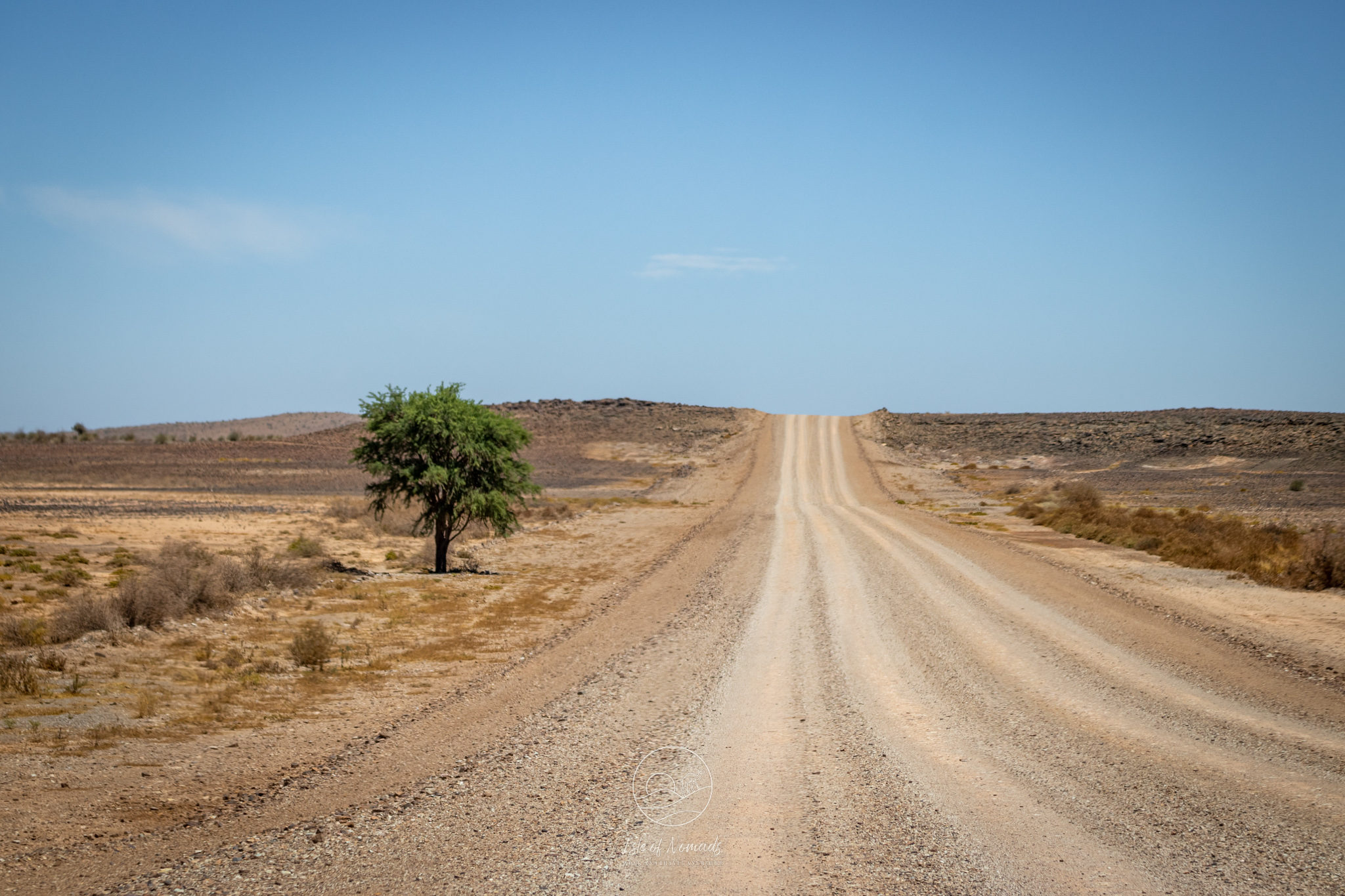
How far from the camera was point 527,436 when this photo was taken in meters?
27.6

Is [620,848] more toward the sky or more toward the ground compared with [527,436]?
more toward the ground

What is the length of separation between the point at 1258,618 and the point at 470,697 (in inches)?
633

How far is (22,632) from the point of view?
46.2 ft

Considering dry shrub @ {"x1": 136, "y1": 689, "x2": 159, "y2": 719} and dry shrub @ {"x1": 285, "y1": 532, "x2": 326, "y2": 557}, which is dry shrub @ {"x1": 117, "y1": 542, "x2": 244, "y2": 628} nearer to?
dry shrub @ {"x1": 136, "y1": 689, "x2": 159, "y2": 719}

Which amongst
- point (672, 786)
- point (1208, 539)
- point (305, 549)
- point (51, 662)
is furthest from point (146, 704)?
point (1208, 539)

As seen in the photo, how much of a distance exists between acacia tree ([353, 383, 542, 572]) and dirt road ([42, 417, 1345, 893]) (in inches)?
416

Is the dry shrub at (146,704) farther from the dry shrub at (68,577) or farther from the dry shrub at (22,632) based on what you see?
the dry shrub at (68,577)

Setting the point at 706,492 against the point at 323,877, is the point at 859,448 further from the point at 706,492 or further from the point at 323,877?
the point at 323,877

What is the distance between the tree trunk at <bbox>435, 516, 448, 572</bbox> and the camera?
25.6m

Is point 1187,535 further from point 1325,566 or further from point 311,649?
point 311,649

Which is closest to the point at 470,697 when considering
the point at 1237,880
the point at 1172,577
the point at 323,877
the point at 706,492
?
the point at 323,877

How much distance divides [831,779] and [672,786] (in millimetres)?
1701

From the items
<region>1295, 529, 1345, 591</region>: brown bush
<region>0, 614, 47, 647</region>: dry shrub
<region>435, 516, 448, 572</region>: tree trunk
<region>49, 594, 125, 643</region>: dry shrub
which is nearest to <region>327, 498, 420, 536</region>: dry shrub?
<region>435, 516, 448, 572</region>: tree trunk

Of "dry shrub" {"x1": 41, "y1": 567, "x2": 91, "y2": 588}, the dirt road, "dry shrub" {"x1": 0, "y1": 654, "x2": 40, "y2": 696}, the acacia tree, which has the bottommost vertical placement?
"dry shrub" {"x1": 41, "y1": 567, "x2": 91, "y2": 588}
